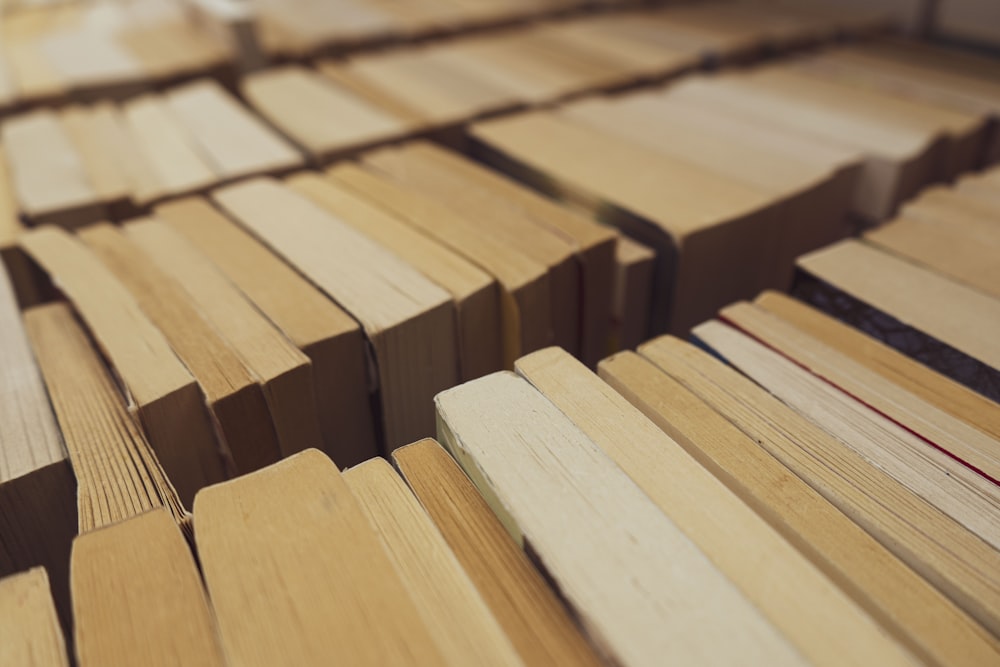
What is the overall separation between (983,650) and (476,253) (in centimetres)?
66

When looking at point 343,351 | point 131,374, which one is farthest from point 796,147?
point 131,374

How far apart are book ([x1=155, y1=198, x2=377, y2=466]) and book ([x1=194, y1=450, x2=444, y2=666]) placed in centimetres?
21

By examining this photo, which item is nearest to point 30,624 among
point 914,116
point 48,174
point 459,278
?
point 459,278

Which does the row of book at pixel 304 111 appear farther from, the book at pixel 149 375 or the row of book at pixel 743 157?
the book at pixel 149 375

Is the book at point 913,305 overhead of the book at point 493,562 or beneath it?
beneath

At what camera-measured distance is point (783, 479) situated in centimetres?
62

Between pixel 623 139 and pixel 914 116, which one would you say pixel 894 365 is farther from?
pixel 914 116

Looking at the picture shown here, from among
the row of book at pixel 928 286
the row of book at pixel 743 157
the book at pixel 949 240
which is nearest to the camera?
the row of book at pixel 928 286

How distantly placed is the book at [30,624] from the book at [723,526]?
428 millimetres

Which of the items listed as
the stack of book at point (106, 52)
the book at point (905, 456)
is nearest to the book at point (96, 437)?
the book at point (905, 456)

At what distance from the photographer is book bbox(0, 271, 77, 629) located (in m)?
0.69

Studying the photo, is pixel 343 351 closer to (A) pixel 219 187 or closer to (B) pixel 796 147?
(A) pixel 219 187

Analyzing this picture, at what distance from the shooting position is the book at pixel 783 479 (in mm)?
516

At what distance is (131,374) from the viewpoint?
77 cm
